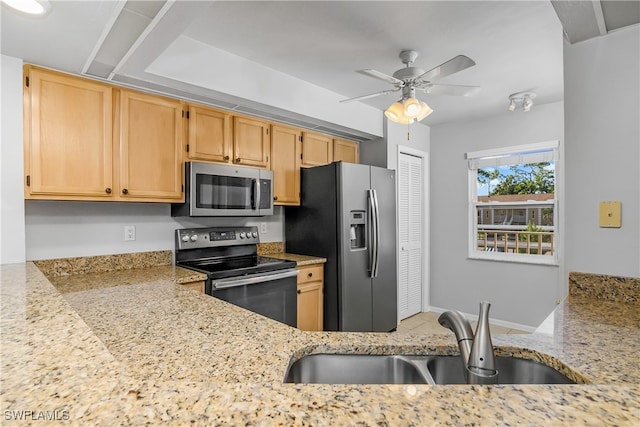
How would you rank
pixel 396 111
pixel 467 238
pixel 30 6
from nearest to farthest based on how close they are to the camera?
pixel 30 6 < pixel 396 111 < pixel 467 238

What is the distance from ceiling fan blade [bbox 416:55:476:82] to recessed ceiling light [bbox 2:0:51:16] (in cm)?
193

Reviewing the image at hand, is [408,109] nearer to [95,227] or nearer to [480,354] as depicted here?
[480,354]

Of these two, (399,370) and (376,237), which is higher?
(376,237)

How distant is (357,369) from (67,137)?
218 centimetres

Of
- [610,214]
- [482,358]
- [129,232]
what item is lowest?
[482,358]

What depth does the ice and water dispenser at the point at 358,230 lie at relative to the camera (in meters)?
3.17

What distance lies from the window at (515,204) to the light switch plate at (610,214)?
2.33 m

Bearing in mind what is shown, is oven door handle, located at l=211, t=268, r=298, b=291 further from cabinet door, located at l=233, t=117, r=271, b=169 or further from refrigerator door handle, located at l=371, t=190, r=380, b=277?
cabinet door, located at l=233, t=117, r=271, b=169

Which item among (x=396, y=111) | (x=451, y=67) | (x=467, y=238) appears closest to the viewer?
(x=451, y=67)

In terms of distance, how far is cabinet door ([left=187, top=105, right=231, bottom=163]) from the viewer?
2.61 m

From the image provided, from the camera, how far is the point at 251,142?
299 centimetres

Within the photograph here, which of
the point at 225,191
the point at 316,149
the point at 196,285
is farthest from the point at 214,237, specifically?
the point at 316,149

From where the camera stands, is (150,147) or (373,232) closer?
(150,147)

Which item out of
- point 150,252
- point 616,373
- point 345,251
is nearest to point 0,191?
point 150,252
